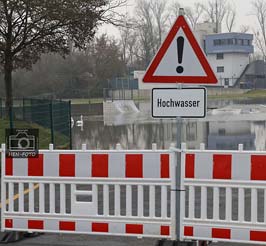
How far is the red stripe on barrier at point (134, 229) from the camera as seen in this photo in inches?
249

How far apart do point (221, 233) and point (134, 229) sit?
104cm

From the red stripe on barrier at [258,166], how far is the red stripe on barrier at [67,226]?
2293 millimetres

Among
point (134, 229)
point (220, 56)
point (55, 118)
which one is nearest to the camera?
point (134, 229)

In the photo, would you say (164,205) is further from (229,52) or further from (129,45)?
(129,45)

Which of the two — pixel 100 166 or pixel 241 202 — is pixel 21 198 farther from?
pixel 241 202

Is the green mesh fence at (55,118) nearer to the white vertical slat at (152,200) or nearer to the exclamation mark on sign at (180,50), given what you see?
the white vertical slat at (152,200)

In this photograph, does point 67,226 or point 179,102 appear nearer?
point 179,102

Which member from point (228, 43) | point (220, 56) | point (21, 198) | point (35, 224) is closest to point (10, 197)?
point (21, 198)

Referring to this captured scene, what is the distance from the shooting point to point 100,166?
21.0 ft

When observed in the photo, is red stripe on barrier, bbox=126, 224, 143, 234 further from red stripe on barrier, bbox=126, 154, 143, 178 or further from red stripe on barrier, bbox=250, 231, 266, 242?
red stripe on barrier, bbox=250, 231, 266, 242

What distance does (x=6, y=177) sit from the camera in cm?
672

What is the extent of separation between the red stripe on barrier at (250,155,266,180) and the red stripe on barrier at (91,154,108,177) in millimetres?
1751

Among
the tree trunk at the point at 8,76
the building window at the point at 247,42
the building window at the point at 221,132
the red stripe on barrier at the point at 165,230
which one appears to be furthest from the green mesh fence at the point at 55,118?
the building window at the point at 247,42

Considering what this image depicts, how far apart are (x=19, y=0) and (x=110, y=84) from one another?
48.6 metres
